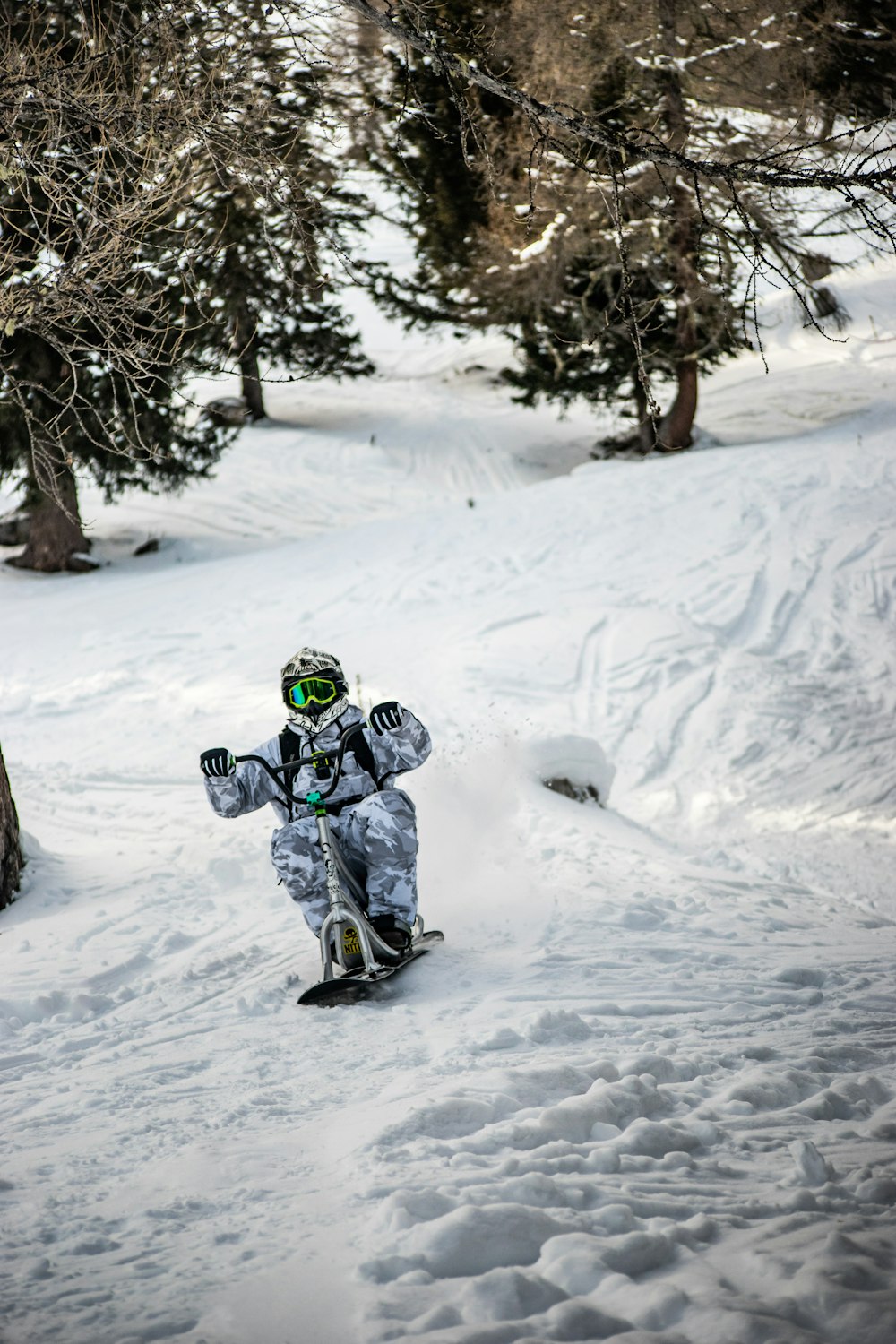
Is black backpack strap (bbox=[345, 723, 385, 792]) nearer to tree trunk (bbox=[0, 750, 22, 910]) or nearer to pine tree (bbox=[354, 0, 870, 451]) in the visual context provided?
tree trunk (bbox=[0, 750, 22, 910])

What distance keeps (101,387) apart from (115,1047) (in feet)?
41.5

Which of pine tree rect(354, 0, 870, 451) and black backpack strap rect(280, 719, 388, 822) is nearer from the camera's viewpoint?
black backpack strap rect(280, 719, 388, 822)

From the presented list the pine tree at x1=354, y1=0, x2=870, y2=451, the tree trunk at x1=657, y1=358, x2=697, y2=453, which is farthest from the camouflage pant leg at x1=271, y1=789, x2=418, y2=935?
the tree trunk at x1=657, y1=358, x2=697, y2=453

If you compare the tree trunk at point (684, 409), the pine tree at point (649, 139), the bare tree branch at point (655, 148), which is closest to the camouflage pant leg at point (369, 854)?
the bare tree branch at point (655, 148)

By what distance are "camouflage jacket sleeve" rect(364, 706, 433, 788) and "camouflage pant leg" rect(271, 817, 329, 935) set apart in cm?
44

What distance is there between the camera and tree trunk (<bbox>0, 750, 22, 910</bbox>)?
19.6ft

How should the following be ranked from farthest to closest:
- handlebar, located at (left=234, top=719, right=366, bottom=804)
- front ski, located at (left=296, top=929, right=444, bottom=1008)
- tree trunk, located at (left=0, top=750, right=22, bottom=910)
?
tree trunk, located at (left=0, top=750, right=22, bottom=910) → handlebar, located at (left=234, top=719, right=366, bottom=804) → front ski, located at (left=296, top=929, right=444, bottom=1008)

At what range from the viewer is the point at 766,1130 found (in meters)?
3.35

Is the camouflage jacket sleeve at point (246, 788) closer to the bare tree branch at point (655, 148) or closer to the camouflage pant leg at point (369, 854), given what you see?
the camouflage pant leg at point (369, 854)

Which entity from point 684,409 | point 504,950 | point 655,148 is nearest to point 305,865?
point 504,950

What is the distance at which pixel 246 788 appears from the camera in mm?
5078

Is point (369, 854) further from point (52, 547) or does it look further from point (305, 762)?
point (52, 547)

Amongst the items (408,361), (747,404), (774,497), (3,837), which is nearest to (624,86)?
(774,497)

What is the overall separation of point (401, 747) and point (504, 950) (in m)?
1.25
